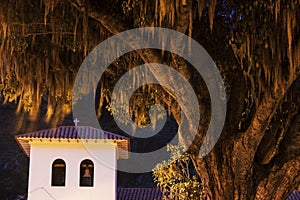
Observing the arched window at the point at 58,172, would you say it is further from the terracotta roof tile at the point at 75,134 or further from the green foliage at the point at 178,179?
the green foliage at the point at 178,179

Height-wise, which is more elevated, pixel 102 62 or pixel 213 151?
pixel 102 62

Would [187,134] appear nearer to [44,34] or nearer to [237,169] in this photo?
[237,169]

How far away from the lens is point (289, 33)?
5777 mm

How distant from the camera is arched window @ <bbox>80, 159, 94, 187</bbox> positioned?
19.4 meters

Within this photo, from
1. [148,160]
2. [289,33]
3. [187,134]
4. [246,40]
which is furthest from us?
[148,160]

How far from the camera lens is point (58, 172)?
19.4 meters

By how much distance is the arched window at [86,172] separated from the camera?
19406 millimetres

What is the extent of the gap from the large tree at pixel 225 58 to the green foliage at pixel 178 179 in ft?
10.2

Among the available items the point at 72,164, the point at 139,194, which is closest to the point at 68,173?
the point at 72,164

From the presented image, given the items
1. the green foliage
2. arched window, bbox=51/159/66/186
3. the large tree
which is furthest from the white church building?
the large tree

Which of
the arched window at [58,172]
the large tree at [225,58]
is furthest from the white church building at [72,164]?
the large tree at [225,58]

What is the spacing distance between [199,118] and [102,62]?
1753mm

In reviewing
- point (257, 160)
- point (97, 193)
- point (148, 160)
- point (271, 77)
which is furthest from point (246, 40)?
point (148, 160)

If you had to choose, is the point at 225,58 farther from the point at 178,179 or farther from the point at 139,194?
the point at 139,194
